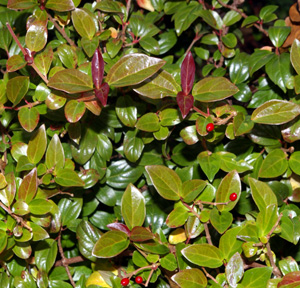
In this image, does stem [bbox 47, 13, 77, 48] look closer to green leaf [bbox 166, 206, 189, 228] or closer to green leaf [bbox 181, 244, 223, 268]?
green leaf [bbox 166, 206, 189, 228]

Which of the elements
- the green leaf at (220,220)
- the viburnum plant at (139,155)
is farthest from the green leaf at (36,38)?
the green leaf at (220,220)

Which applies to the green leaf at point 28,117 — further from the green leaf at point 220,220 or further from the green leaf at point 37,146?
the green leaf at point 220,220

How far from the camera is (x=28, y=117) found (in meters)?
1.09

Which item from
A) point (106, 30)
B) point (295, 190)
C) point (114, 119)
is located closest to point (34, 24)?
point (106, 30)

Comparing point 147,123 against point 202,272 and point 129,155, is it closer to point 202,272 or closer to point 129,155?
point 129,155

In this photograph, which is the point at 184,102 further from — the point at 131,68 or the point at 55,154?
the point at 55,154

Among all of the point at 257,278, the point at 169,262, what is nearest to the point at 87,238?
the point at 169,262

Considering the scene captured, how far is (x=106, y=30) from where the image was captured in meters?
1.22

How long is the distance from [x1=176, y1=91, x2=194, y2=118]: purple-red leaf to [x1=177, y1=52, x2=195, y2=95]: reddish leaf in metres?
0.01

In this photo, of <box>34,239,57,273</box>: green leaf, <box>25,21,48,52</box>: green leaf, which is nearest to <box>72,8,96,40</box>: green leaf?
<box>25,21,48,52</box>: green leaf

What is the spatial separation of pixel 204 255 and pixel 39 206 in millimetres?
394

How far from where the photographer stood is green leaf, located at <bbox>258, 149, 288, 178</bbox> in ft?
3.69

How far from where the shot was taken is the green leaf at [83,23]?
1192 mm

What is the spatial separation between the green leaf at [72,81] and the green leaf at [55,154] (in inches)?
5.9
